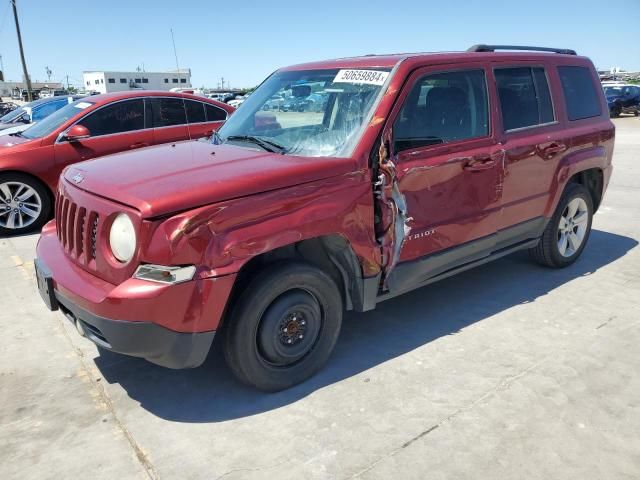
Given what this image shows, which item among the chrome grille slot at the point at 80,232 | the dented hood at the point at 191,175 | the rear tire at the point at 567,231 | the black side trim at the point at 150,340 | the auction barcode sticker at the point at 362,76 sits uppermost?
the auction barcode sticker at the point at 362,76

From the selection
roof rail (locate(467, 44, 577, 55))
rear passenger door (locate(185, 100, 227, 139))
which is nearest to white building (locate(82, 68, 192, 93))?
rear passenger door (locate(185, 100, 227, 139))

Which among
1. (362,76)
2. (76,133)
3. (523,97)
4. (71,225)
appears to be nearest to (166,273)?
(71,225)

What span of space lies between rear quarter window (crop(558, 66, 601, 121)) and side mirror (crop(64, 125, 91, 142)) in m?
5.28

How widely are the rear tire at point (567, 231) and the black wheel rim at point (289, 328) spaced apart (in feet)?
8.82

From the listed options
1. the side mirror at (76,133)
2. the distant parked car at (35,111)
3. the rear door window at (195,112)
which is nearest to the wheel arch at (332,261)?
the side mirror at (76,133)

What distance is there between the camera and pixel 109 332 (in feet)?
8.68

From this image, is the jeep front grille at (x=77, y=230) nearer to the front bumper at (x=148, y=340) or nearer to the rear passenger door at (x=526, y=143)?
the front bumper at (x=148, y=340)

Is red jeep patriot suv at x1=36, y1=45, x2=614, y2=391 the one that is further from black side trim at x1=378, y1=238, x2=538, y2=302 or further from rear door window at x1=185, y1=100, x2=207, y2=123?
rear door window at x1=185, y1=100, x2=207, y2=123

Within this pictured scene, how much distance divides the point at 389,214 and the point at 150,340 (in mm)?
1577

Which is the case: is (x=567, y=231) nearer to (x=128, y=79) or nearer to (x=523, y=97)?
(x=523, y=97)

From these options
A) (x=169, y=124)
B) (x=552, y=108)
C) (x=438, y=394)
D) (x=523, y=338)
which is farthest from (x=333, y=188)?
(x=169, y=124)

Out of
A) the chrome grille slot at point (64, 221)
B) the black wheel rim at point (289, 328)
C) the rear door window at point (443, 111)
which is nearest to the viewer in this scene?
the black wheel rim at point (289, 328)

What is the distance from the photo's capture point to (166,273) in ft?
8.38

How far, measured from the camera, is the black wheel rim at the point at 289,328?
2.97m
